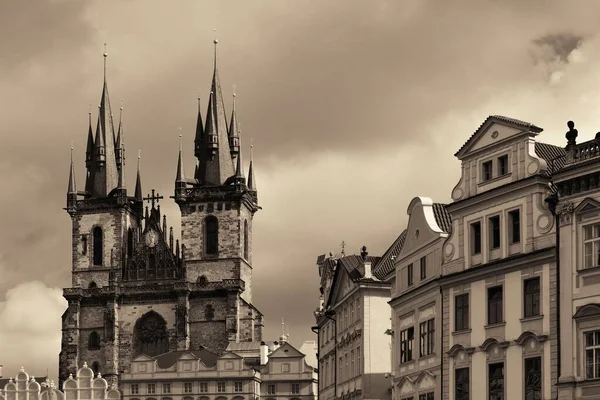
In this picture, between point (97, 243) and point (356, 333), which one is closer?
point (356, 333)

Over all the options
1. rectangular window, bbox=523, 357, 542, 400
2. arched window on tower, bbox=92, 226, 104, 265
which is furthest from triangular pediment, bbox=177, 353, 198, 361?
rectangular window, bbox=523, 357, 542, 400

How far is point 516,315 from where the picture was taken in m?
49.9

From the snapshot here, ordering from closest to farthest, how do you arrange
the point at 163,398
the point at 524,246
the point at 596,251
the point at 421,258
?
the point at 596,251
the point at 524,246
the point at 421,258
the point at 163,398

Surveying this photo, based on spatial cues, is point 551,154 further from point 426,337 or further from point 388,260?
point 388,260

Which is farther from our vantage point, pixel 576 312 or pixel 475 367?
pixel 475 367

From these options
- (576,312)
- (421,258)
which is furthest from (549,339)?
(421,258)

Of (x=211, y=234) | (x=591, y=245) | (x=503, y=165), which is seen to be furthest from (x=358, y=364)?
(x=211, y=234)

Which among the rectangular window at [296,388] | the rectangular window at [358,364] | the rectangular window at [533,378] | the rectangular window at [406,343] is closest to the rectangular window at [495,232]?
the rectangular window at [533,378]

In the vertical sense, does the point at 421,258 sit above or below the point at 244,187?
below

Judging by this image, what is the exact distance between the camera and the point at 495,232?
5209 centimetres

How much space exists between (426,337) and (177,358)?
84063mm

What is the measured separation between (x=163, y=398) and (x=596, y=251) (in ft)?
309

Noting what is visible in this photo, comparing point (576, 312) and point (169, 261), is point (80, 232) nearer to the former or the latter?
point (169, 261)

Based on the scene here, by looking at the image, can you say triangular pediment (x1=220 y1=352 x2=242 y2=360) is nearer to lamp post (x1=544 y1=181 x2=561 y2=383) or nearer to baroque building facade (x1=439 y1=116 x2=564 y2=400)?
baroque building facade (x1=439 y1=116 x2=564 y2=400)
